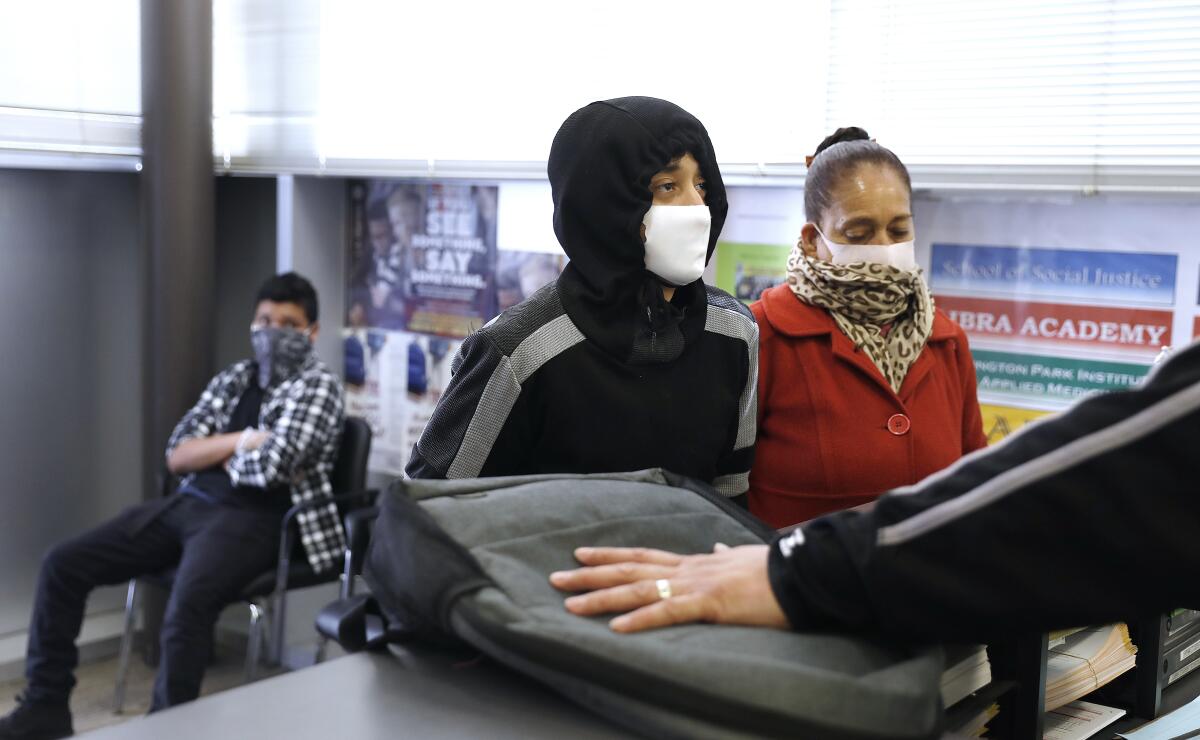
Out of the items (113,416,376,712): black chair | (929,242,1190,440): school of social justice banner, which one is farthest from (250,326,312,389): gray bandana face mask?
(929,242,1190,440): school of social justice banner

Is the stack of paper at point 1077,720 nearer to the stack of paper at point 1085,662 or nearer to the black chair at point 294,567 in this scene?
the stack of paper at point 1085,662

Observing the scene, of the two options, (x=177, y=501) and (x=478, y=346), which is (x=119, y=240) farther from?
(x=478, y=346)

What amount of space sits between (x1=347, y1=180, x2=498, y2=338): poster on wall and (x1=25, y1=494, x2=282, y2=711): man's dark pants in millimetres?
923

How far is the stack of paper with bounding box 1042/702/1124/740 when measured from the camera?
1165mm

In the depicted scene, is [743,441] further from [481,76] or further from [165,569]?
[165,569]

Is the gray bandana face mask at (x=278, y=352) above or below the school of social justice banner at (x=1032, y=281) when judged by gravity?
below

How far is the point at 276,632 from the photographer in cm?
414

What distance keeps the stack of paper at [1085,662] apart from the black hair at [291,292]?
312cm

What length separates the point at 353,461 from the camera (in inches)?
149

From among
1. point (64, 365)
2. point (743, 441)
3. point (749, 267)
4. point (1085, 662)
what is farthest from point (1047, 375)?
point (64, 365)

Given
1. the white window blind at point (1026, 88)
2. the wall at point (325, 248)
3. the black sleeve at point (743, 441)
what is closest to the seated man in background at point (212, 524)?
the wall at point (325, 248)

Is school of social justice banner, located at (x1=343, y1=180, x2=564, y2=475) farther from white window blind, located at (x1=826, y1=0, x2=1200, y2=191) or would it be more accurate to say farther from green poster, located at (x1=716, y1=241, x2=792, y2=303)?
white window blind, located at (x1=826, y1=0, x2=1200, y2=191)

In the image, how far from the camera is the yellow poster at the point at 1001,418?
279 cm

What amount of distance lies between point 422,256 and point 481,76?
2.54 ft
